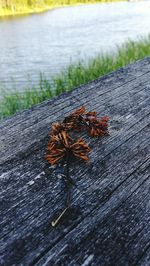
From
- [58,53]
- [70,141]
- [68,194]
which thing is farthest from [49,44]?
[68,194]

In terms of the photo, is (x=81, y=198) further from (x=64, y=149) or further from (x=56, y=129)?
(x=56, y=129)

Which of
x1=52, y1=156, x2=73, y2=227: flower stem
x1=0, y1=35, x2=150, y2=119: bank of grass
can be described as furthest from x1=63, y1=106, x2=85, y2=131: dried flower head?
x1=0, y1=35, x2=150, y2=119: bank of grass

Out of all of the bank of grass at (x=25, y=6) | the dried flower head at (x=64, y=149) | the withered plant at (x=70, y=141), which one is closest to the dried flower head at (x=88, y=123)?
the withered plant at (x=70, y=141)

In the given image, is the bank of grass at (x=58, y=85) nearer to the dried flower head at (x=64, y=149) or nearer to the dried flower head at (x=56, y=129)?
the dried flower head at (x=56, y=129)

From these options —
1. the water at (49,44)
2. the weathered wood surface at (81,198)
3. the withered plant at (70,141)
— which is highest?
the withered plant at (70,141)

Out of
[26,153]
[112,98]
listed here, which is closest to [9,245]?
[26,153]
